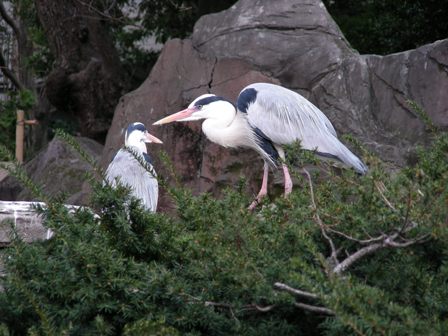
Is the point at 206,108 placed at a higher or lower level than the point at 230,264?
lower

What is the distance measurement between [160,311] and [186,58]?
6324mm

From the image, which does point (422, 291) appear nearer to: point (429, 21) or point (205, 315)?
point (205, 315)

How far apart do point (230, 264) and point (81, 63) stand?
8.79m

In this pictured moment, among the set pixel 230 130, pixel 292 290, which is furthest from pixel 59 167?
pixel 292 290

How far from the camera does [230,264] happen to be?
2.78 metres

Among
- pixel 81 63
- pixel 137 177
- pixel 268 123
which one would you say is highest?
pixel 268 123

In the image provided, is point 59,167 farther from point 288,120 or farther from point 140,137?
point 288,120

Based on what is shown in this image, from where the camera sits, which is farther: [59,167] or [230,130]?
[59,167]

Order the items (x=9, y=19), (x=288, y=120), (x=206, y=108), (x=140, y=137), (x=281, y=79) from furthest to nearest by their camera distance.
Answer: (x=9, y=19)
(x=281, y=79)
(x=140, y=137)
(x=206, y=108)
(x=288, y=120)

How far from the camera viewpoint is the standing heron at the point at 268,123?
741cm

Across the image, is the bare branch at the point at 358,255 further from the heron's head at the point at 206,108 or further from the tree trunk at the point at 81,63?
the tree trunk at the point at 81,63

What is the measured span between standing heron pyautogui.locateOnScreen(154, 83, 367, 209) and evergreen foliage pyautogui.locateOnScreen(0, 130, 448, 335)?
4.01m

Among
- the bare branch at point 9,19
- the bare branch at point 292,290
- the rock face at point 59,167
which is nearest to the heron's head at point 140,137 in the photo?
the rock face at point 59,167


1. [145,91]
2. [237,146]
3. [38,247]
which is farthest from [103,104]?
[38,247]
